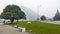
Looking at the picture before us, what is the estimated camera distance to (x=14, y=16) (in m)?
63.9

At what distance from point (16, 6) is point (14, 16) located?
24.5 feet

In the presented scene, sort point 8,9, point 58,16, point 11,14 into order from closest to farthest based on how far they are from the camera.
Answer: point 11,14
point 8,9
point 58,16

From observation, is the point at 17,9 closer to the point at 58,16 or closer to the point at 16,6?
the point at 16,6

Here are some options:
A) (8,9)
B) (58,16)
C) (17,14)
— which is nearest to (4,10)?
(8,9)

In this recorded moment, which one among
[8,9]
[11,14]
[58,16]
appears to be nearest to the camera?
[11,14]

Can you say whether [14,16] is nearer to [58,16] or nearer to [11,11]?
[11,11]

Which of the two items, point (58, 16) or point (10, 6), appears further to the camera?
point (58, 16)

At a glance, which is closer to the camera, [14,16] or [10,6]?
[14,16]

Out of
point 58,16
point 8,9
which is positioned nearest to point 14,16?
point 8,9

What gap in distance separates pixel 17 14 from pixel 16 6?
17.5 ft

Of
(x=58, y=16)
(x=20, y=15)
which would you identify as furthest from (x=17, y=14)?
(x=58, y=16)

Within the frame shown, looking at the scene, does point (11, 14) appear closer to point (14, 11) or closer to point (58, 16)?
point (14, 11)

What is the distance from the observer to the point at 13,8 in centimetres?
6875

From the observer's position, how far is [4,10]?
69.8m
